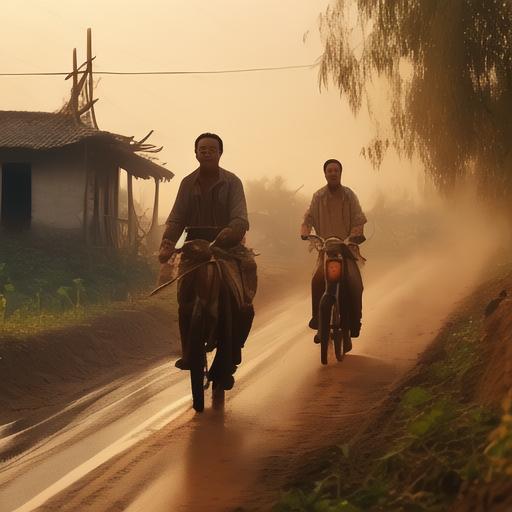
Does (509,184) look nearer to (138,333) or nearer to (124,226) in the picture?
(138,333)

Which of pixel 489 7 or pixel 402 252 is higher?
pixel 489 7

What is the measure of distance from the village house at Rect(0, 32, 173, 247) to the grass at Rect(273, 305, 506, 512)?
1935 cm

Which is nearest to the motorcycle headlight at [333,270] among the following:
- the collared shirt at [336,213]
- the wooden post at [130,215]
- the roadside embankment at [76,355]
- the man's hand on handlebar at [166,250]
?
the collared shirt at [336,213]

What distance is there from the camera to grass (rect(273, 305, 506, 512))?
14.7 ft

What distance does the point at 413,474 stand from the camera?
4.97 meters

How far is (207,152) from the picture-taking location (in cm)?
816

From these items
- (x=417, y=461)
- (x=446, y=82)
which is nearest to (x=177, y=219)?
(x=417, y=461)

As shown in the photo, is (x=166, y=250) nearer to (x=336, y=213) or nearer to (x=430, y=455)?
(x=336, y=213)

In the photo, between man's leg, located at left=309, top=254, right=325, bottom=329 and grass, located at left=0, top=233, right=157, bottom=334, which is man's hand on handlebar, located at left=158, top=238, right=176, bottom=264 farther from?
grass, located at left=0, top=233, right=157, bottom=334

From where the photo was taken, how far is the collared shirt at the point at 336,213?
35.3 feet

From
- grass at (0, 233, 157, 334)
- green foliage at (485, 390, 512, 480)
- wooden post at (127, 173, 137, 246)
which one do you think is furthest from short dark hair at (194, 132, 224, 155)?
wooden post at (127, 173, 137, 246)

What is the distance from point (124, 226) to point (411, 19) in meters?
17.7

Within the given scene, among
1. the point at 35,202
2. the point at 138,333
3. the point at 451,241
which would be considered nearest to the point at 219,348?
the point at 138,333

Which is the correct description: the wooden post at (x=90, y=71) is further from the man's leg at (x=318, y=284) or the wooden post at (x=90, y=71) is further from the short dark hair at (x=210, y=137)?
the short dark hair at (x=210, y=137)
